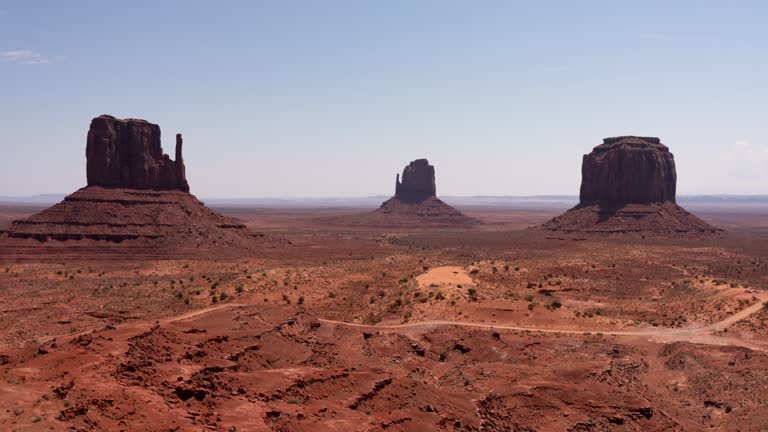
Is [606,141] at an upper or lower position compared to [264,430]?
upper

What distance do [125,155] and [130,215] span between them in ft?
36.5

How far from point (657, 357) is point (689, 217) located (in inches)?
4336

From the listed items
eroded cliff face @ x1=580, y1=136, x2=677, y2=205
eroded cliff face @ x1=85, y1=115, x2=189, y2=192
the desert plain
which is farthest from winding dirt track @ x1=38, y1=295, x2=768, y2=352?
eroded cliff face @ x1=580, y1=136, x2=677, y2=205

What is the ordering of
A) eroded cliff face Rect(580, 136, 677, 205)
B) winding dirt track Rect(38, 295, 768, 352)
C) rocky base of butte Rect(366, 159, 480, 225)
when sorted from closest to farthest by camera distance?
winding dirt track Rect(38, 295, 768, 352) → eroded cliff face Rect(580, 136, 677, 205) → rocky base of butte Rect(366, 159, 480, 225)

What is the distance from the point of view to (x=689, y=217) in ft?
429

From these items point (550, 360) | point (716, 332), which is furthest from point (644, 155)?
point (550, 360)

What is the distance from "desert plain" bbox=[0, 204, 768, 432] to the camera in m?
20.5

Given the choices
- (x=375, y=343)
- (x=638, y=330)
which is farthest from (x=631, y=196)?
(x=375, y=343)

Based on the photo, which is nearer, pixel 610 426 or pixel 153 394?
pixel 153 394

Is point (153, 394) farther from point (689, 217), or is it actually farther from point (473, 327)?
point (689, 217)

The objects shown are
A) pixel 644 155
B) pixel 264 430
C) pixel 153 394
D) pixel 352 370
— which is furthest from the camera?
pixel 644 155

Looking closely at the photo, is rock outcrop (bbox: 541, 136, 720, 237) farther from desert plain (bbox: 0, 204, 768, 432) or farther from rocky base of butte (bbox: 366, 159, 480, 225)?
rocky base of butte (bbox: 366, 159, 480, 225)

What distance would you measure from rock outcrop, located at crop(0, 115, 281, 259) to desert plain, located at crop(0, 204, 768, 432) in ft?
6.01

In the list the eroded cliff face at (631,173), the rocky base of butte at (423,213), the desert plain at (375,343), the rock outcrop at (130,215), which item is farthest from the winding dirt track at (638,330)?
the rocky base of butte at (423,213)
